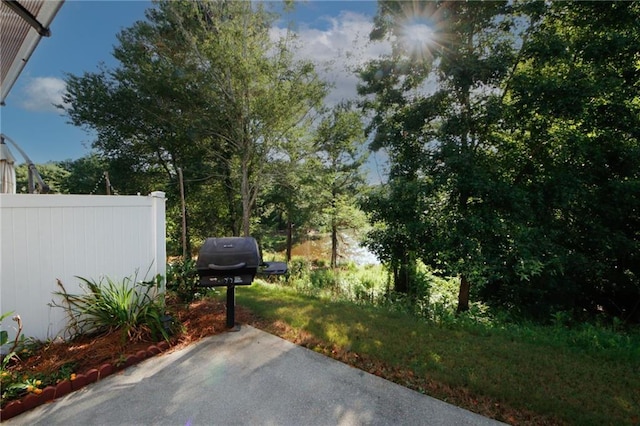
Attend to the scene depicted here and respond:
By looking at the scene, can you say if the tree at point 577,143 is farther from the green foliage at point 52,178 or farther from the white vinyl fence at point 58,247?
the green foliage at point 52,178

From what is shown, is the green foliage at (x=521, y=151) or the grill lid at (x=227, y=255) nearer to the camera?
the grill lid at (x=227, y=255)

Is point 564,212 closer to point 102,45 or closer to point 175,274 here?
point 175,274

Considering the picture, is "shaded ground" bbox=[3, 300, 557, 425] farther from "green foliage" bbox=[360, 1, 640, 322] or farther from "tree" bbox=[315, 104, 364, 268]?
"tree" bbox=[315, 104, 364, 268]

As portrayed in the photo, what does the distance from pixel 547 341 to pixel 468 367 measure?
1.33 metres

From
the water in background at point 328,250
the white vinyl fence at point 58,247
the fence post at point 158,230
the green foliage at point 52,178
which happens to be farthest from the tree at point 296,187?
the green foliage at point 52,178

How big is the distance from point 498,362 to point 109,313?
386 cm

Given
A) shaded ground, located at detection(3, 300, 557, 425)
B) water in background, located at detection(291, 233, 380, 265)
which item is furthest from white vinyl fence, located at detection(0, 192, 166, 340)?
water in background, located at detection(291, 233, 380, 265)

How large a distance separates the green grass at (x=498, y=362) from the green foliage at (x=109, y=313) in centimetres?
131

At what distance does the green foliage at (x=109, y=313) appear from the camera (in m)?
2.75

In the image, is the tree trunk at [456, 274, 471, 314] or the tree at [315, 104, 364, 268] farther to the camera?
the tree at [315, 104, 364, 268]

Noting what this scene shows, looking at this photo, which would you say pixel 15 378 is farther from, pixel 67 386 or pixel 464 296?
pixel 464 296

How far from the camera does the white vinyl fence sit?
8.07 feet

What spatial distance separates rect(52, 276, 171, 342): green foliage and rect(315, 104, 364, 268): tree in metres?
4.73

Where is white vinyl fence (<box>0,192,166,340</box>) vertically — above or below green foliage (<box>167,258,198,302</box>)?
above
